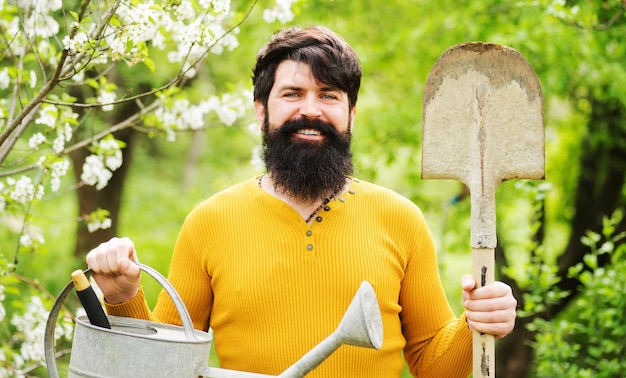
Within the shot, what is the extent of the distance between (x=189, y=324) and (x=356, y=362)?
609 mm

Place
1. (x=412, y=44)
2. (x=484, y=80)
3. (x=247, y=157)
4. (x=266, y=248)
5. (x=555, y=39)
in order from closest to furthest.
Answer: (x=484, y=80) → (x=266, y=248) → (x=555, y=39) → (x=412, y=44) → (x=247, y=157)

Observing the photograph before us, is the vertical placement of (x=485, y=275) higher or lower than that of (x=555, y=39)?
lower

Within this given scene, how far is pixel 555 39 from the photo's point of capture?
4832mm

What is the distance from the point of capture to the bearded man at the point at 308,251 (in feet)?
7.16

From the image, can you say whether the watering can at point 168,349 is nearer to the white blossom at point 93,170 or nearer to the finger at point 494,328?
the finger at point 494,328

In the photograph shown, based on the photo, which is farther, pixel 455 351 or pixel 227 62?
pixel 227 62

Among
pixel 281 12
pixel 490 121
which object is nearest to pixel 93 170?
pixel 281 12

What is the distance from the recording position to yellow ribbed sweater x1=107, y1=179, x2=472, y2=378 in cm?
217

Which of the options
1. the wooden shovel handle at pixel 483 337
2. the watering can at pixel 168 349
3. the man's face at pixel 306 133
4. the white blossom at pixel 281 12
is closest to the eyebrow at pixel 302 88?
the man's face at pixel 306 133

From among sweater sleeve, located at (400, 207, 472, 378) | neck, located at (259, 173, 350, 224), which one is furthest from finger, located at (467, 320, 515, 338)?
neck, located at (259, 173, 350, 224)

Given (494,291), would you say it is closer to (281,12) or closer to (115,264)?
(115,264)

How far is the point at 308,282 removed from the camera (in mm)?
2201

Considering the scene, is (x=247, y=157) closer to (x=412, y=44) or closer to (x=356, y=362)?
(x=412, y=44)

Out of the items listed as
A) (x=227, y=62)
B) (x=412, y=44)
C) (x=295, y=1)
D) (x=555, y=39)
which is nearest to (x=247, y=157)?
(x=227, y=62)
